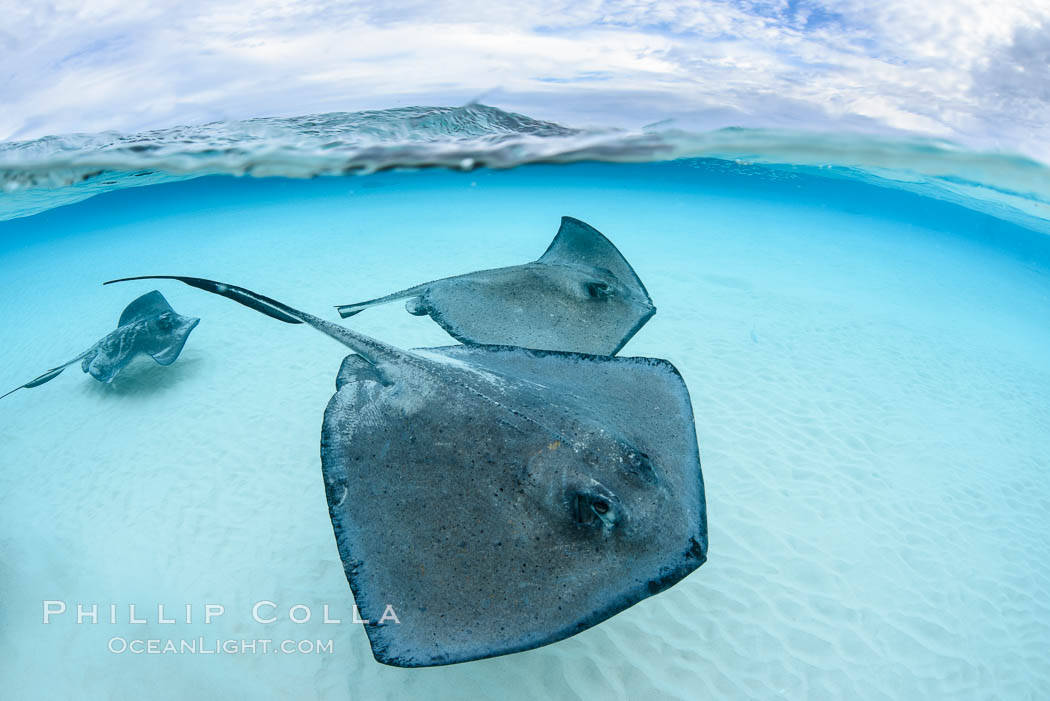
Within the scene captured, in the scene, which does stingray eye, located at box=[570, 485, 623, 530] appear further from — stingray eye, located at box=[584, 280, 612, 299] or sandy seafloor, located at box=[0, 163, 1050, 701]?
stingray eye, located at box=[584, 280, 612, 299]

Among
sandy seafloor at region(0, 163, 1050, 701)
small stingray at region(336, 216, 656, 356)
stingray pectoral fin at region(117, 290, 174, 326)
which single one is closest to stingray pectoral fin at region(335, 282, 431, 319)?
small stingray at region(336, 216, 656, 356)

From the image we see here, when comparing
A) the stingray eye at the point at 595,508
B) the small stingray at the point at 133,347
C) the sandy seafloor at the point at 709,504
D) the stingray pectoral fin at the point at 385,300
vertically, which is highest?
the stingray eye at the point at 595,508

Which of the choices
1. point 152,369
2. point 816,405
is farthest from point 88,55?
point 816,405

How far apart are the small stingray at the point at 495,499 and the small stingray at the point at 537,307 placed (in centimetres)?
120

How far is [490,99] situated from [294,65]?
371cm

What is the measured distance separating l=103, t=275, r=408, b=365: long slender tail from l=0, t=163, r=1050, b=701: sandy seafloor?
226 cm

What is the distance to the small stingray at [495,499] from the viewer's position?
2.17m

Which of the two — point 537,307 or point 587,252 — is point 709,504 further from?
point 587,252

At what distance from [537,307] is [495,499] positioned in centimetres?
282

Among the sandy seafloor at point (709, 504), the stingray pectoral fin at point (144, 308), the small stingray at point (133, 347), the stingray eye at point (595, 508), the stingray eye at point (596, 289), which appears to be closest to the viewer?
the stingray eye at point (595, 508)

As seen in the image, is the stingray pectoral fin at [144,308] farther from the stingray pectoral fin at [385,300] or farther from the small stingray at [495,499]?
the small stingray at [495,499]

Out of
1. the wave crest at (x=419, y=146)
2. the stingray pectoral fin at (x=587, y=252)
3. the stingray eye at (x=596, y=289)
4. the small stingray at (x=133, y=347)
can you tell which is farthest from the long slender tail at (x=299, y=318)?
the wave crest at (x=419, y=146)

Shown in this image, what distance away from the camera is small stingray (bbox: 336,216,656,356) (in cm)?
475

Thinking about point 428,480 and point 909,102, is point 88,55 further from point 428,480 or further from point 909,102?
point 909,102
